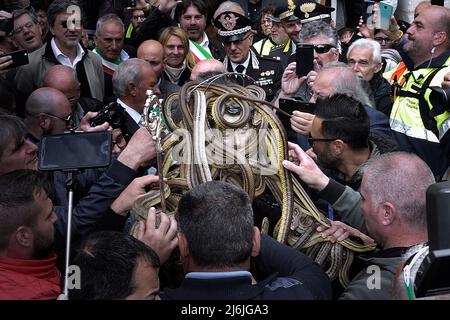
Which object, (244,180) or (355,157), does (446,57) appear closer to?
(355,157)

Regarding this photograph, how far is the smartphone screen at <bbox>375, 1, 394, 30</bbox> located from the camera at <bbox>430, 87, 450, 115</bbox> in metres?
2.59

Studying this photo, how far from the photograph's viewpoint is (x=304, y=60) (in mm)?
5234

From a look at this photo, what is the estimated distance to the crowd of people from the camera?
8.27ft

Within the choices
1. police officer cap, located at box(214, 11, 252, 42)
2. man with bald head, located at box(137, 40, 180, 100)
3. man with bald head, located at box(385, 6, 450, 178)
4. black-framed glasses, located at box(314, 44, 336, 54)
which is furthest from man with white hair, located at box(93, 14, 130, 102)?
man with bald head, located at box(385, 6, 450, 178)

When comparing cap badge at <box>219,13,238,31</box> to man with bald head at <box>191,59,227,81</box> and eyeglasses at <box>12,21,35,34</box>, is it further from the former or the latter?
eyeglasses at <box>12,21,35,34</box>

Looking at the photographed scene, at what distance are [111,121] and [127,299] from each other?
2107mm

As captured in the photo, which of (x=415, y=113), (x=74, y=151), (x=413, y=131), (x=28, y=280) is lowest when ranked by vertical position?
(x=28, y=280)

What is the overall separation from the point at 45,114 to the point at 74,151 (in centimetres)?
161

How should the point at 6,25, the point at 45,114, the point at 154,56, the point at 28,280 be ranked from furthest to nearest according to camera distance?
the point at 154,56 → the point at 6,25 → the point at 45,114 → the point at 28,280

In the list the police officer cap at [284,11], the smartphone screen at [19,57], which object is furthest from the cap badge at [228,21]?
the smartphone screen at [19,57]

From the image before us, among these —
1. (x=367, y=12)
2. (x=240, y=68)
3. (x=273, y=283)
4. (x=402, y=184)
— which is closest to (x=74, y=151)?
(x=273, y=283)

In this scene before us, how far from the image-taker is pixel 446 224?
2.34 metres

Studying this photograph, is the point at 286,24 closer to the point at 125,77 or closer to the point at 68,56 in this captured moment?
the point at 68,56

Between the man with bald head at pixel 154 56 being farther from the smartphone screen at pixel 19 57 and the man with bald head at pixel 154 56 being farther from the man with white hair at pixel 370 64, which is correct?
the man with white hair at pixel 370 64
